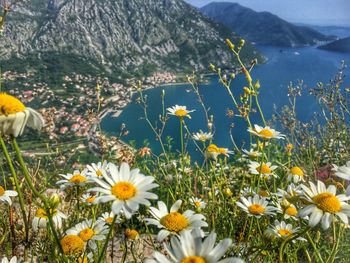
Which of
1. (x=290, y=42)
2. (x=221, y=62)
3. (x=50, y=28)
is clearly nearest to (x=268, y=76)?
(x=221, y=62)

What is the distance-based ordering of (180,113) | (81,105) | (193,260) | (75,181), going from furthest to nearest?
1. (81,105)
2. (180,113)
3. (75,181)
4. (193,260)

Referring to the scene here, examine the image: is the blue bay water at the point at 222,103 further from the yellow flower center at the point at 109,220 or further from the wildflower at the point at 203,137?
the yellow flower center at the point at 109,220

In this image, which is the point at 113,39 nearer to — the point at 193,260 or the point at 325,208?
the point at 325,208

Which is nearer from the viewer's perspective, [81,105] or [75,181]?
[75,181]

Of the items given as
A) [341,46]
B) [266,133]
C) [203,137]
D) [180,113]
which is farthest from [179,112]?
[341,46]

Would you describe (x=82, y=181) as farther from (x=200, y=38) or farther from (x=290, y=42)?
(x=290, y=42)
